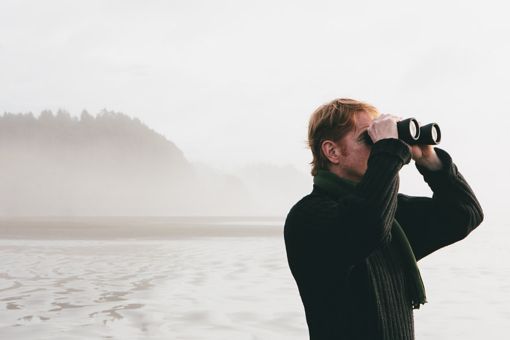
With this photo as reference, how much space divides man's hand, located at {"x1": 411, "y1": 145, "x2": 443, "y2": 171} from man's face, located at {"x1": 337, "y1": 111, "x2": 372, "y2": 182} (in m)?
0.29

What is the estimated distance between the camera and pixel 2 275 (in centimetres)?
1206

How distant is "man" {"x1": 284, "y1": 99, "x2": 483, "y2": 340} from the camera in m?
2.09

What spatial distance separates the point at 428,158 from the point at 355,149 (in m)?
0.40

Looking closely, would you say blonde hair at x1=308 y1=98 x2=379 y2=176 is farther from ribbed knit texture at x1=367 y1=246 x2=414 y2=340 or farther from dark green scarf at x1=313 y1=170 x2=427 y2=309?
ribbed knit texture at x1=367 y1=246 x2=414 y2=340

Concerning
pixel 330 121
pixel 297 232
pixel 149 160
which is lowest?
pixel 297 232

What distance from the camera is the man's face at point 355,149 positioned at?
2.32 meters

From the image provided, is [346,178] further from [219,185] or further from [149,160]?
[219,185]

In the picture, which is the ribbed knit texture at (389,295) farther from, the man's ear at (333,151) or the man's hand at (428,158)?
the man's hand at (428,158)

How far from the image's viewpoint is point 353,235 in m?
2.07

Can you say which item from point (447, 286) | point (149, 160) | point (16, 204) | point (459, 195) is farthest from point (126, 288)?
point (149, 160)

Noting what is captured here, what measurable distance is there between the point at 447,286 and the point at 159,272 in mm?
5744

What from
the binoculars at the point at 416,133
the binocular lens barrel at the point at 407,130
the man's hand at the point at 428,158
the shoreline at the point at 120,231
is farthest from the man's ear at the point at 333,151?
the shoreline at the point at 120,231

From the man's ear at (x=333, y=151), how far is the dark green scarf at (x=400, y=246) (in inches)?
2.1

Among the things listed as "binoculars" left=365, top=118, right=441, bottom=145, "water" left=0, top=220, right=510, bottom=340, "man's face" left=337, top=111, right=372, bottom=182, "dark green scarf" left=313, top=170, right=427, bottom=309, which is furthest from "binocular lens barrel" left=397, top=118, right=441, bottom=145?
"water" left=0, top=220, right=510, bottom=340
